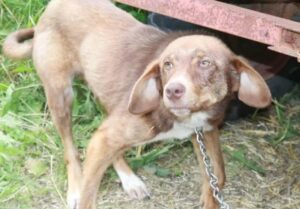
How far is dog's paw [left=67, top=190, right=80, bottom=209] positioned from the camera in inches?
188

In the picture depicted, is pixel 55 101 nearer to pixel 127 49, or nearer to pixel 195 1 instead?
pixel 127 49

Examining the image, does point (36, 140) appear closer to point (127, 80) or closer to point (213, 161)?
point (127, 80)

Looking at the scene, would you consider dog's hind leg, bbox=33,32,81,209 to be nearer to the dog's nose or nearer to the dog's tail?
the dog's tail

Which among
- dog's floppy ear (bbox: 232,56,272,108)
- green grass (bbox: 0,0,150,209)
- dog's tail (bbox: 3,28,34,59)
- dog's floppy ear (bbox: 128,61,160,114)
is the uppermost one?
dog's floppy ear (bbox: 232,56,272,108)

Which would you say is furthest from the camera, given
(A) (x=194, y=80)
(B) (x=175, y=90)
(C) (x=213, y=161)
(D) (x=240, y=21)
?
(C) (x=213, y=161)

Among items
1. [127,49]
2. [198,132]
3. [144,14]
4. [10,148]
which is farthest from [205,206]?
[144,14]

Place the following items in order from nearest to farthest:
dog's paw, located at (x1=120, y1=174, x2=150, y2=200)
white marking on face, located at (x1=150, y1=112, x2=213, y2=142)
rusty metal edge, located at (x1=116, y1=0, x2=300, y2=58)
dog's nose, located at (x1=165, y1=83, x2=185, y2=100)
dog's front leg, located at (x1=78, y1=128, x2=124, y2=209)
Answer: rusty metal edge, located at (x1=116, y1=0, x2=300, y2=58) < dog's nose, located at (x1=165, y1=83, x2=185, y2=100) < white marking on face, located at (x1=150, y1=112, x2=213, y2=142) < dog's front leg, located at (x1=78, y1=128, x2=124, y2=209) < dog's paw, located at (x1=120, y1=174, x2=150, y2=200)

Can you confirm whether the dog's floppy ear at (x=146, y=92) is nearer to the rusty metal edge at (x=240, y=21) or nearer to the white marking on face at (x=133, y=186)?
the rusty metal edge at (x=240, y=21)

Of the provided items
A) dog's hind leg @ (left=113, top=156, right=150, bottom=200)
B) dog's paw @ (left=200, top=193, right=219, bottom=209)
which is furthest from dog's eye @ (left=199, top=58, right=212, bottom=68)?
dog's hind leg @ (left=113, top=156, right=150, bottom=200)

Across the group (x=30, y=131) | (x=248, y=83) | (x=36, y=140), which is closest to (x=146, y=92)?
(x=248, y=83)

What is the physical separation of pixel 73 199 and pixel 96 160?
1.78ft

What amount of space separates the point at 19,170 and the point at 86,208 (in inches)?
31.8

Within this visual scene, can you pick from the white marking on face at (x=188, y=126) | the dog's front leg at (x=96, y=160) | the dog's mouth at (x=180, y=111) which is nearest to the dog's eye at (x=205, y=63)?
the dog's mouth at (x=180, y=111)

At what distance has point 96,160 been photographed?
4.36 meters
